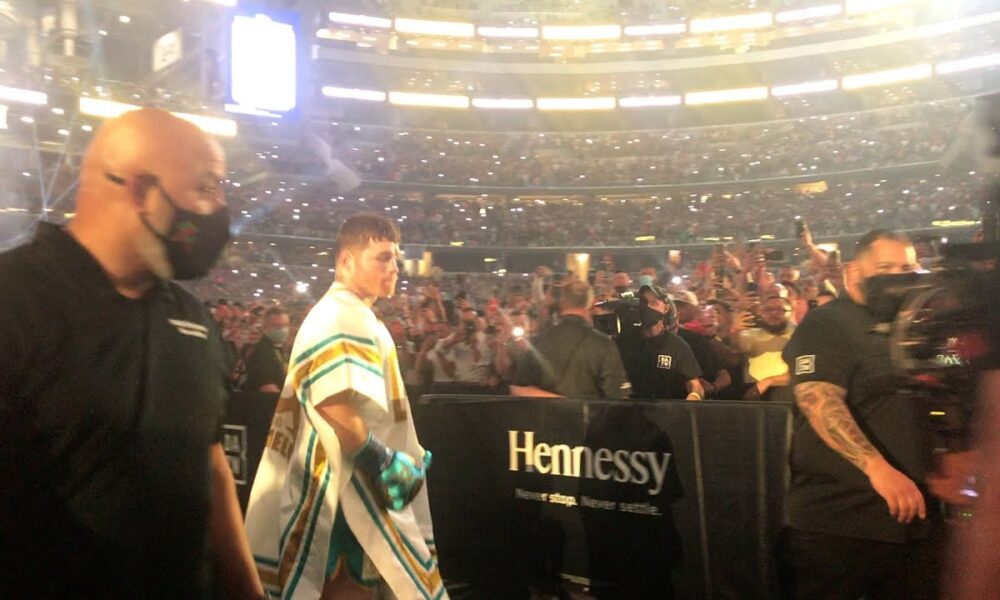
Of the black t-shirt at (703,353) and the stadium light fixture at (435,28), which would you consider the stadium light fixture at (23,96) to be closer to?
the stadium light fixture at (435,28)

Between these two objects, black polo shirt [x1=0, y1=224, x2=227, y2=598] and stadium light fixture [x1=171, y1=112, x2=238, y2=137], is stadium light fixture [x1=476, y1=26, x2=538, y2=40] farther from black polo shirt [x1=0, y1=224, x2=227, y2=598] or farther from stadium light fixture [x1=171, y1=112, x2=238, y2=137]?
black polo shirt [x1=0, y1=224, x2=227, y2=598]

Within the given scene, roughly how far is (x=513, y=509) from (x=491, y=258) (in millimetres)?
28409

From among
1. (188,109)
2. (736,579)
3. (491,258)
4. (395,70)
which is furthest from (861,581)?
(395,70)

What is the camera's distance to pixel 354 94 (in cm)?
3497

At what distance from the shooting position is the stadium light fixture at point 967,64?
27234mm

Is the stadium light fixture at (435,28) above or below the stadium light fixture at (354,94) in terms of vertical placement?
above

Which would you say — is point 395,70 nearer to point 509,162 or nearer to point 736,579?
point 509,162

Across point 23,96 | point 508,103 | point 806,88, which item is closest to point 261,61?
point 23,96

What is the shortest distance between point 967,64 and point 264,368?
29.1 metres

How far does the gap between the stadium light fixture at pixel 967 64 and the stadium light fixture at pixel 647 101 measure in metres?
9.31

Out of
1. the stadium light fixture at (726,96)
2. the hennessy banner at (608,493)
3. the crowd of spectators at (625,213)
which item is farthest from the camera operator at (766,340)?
the stadium light fixture at (726,96)

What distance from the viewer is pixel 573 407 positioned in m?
4.42

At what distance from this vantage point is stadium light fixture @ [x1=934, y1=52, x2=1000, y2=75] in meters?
27.2

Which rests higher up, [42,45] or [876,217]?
[42,45]
